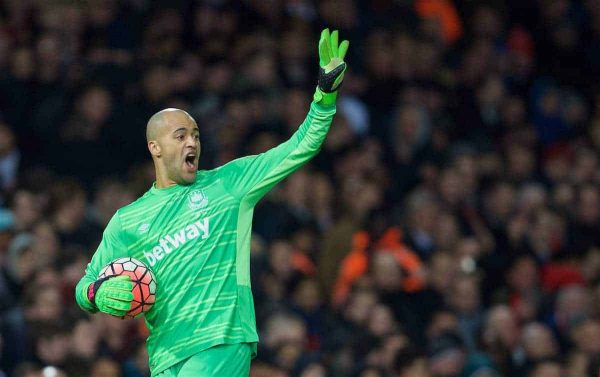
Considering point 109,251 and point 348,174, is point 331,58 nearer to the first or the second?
point 109,251

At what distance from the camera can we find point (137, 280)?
651 centimetres

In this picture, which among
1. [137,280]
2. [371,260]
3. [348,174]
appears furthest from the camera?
[348,174]

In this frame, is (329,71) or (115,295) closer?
(115,295)

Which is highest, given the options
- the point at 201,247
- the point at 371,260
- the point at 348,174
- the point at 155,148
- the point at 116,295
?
the point at 155,148

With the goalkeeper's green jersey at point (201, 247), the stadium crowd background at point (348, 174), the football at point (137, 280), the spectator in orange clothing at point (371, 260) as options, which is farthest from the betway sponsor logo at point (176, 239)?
the spectator in orange clothing at point (371, 260)

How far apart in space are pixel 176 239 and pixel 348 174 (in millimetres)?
5550

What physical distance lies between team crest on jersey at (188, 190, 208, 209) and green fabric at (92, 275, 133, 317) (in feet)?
1.94

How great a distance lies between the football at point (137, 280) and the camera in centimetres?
649

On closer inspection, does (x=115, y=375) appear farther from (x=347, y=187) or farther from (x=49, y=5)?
(x=49, y=5)

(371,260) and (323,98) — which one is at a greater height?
(323,98)

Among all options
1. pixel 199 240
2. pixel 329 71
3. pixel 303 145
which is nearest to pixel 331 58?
pixel 329 71

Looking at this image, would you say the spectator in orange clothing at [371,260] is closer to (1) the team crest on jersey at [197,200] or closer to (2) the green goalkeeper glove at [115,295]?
(1) the team crest on jersey at [197,200]

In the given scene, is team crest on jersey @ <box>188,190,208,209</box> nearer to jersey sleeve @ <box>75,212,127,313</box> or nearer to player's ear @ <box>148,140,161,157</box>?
player's ear @ <box>148,140,161,157</box>

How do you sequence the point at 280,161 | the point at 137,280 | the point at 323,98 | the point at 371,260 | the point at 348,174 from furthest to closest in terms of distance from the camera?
the point at 348,174
the point at 371,260
the point at 280,161
the point at 323,98
the point at 137,280
